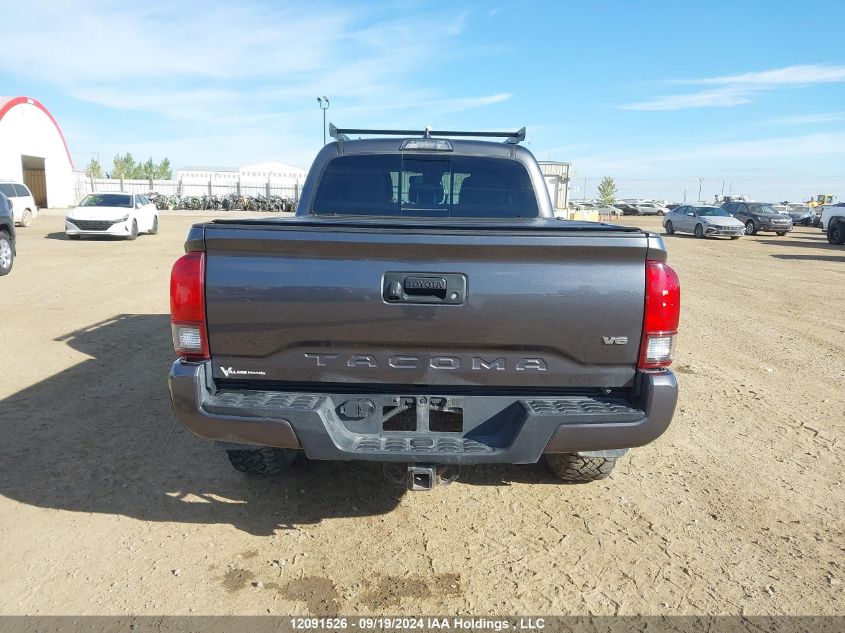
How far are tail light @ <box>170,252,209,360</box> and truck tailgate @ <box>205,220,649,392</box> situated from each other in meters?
0.04

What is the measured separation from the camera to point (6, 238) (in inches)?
451

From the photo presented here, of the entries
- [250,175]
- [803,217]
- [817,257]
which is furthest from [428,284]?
[250,175]

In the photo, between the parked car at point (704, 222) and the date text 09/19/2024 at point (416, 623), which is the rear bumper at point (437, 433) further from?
the parked car at point (704, 222)

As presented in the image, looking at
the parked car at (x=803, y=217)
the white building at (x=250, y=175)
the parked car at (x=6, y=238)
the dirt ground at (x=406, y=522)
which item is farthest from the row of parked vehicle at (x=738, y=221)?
the white building at (x=250, y=175)

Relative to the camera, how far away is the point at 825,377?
240 inches

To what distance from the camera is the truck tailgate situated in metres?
2.56

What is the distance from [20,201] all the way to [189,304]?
2535 cm

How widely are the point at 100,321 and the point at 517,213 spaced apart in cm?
633

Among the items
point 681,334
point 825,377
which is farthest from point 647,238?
point 681,334

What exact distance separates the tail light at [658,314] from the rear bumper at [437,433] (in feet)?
0.31

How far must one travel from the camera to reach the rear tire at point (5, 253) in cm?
1132

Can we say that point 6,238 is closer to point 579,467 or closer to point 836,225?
point 579,467

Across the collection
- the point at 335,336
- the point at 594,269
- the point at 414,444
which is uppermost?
the point at 594,269

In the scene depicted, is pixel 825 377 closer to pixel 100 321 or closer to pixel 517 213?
pixel 517 213
